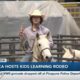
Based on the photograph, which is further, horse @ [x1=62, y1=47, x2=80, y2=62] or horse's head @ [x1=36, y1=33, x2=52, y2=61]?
horse @ [x1=62, y1=47, x2=80, y2=62]

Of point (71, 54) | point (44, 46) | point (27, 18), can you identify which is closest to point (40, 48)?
point (44, 46)

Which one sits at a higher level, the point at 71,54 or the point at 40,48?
the point at 40,48

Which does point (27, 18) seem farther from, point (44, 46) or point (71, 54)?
point (44, 46)

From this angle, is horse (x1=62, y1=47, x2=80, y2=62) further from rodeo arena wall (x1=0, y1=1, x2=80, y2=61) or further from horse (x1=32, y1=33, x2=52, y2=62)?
rodeo arena wall (x1=0, y1=1, x2=80, y2=61)

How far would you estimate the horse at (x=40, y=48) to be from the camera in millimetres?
7797

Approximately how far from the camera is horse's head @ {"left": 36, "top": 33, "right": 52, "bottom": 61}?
7.62m

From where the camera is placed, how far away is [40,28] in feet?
27.5

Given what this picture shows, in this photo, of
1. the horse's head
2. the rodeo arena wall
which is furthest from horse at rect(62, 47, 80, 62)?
the rodeo arena wall

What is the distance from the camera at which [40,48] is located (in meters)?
7.92

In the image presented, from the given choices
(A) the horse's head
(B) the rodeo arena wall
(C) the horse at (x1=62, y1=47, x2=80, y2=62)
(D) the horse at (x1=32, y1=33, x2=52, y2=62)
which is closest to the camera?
(A) the horse's head

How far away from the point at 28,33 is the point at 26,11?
25.0 ft

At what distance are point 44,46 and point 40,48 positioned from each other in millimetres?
81

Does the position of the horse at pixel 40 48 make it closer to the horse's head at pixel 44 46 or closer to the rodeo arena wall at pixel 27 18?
the horse's head at pixel 44 46

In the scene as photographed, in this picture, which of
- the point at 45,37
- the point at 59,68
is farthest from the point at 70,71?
the point at 45,37
